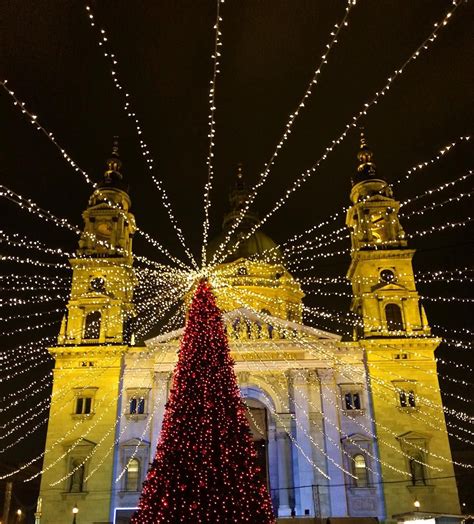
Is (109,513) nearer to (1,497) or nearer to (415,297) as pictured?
(415,297)

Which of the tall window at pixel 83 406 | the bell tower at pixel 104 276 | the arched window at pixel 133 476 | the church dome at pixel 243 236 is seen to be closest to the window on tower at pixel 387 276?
the church dome at pixel 243 236

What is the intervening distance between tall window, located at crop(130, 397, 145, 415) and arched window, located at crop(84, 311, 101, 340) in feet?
14.4

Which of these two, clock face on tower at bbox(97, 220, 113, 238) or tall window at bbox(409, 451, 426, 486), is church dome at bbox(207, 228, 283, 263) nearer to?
clock face on tower at bbox(97, 220, 113, 238)

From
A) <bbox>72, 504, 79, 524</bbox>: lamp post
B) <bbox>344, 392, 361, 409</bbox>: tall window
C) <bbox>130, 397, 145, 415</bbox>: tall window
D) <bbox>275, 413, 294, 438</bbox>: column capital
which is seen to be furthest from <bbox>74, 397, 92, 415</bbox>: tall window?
<bbox>344, 392, 361, 409</bbox>: tall window

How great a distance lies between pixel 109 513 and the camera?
32125 mm

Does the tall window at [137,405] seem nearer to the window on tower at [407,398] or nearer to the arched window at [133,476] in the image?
the arched window at [133,476]

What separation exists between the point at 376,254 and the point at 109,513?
2123 centimetres

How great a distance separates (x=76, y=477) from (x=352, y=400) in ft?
52.0

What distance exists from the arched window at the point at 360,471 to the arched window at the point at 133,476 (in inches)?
465

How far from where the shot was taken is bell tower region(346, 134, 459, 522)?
32084 mm

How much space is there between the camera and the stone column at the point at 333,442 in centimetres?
3175

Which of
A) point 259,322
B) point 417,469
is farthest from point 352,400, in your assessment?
point 259,322

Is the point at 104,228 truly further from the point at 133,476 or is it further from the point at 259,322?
the point at 133,476

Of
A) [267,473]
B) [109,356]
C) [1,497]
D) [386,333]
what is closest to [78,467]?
[109,356]
